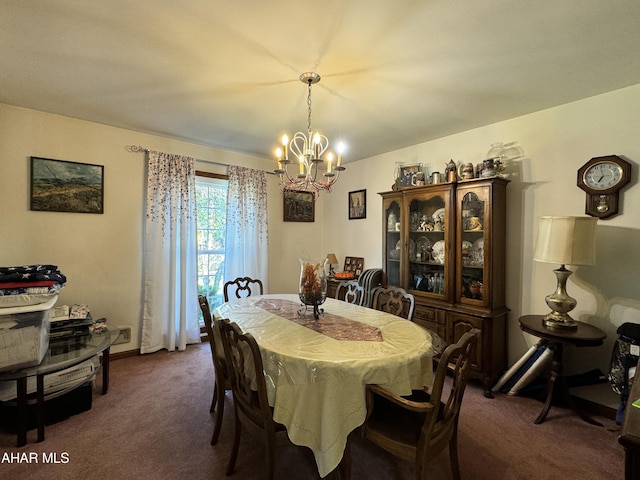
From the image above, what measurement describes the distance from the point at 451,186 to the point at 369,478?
7.86ft

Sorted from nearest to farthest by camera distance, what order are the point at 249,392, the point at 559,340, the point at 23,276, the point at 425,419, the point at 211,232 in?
the point at 425,419
the point at 249,392
the point at 23,276
the point at 559,340
the point at 211,232

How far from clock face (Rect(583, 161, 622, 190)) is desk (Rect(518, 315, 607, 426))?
1.09 metres

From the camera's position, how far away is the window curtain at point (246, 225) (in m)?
3.79

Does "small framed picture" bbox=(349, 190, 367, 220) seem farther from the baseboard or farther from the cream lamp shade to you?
the baseboard

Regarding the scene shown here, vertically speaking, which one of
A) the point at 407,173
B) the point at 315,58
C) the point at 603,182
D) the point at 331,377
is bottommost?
the point at 331,377

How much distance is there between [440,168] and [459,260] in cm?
112

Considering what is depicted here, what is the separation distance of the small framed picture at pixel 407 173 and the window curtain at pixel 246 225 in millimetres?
1831

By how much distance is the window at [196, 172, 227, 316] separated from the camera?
146 inches

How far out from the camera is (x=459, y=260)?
109 inches

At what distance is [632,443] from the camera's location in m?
0.79

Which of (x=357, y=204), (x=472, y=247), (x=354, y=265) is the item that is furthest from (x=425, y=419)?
(x=357, y=204)

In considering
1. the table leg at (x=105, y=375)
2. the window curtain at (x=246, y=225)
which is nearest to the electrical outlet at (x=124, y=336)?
the table leg at (x=105, y=375)

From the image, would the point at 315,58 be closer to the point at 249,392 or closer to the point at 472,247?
the point at 249,392

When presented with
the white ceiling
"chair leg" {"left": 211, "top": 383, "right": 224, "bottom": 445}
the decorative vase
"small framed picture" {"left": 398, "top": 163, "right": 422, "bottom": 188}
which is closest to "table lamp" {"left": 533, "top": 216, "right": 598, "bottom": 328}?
the white ceiling
